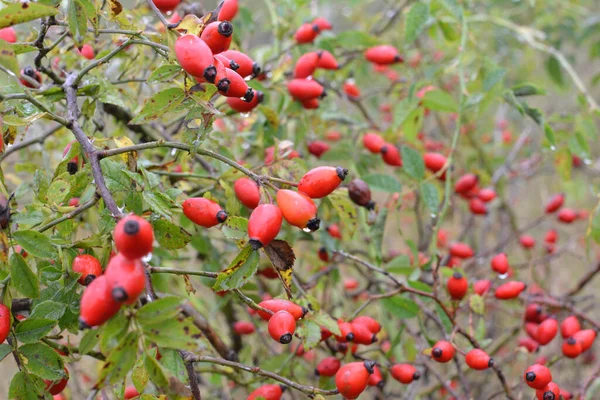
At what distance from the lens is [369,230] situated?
1.91m

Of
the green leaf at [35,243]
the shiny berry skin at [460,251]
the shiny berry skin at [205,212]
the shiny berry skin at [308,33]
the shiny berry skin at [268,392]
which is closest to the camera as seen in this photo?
the green leaf at [35,243]

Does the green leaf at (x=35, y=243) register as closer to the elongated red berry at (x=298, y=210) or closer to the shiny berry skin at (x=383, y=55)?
the elongated red berry at (x=298, y=210)

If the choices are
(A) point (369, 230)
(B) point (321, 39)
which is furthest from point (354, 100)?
(A) point (369, 230)

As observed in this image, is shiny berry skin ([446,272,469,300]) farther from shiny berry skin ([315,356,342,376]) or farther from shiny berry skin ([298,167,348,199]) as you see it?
shiny berry skin ([298,167,348,199])

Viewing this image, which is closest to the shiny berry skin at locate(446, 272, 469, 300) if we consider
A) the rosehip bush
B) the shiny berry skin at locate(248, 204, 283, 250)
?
the rosehip bush

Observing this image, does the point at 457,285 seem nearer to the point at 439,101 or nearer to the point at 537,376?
the point at 537,376

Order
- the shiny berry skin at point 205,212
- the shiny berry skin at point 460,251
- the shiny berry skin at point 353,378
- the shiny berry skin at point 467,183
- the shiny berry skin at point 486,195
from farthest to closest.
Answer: the shiny berry skin at point 486,195
the shiny berry skin at point 467,183
the shiny berry skin at point 460,251
the shiny berry skin at point 353,378
the shiny berry skin at point 205,212

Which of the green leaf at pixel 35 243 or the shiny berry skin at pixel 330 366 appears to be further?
the shiny berry skin at pixel 330 366

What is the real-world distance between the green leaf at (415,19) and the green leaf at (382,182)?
547mm

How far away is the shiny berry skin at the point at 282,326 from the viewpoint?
1.13m

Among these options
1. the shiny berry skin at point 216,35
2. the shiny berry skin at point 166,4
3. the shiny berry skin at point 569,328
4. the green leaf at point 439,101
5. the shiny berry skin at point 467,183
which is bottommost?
the shiny berry skin at point 467,183

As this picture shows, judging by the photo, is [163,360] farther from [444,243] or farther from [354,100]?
[444,243]

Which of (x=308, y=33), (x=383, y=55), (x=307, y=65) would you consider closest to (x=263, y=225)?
(x=307, y=65)

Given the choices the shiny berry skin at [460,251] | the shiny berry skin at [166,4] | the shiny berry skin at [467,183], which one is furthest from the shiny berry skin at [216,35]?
the shiny berry skin at [467,183]
